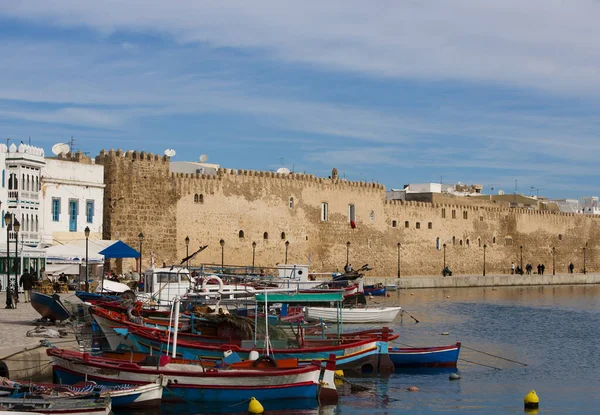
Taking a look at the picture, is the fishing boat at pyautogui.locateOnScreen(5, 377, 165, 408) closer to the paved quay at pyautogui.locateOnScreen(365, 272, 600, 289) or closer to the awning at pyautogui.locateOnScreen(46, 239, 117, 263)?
the awning at pyautogui.locateOnScreen(46, 239, 117, 263)

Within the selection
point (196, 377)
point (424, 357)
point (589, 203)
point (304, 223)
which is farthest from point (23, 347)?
point (589, 203)

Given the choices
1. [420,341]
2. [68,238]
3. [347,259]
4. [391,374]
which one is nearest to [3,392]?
[391,374]

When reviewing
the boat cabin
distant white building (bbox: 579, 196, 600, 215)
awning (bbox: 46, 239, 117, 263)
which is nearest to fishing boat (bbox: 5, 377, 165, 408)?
the boat cabin

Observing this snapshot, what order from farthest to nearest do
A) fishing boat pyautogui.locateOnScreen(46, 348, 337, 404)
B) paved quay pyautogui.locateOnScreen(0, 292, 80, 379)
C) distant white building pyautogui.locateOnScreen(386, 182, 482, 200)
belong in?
distant white building pyautogui.locateOnScreen(386, 182, 482, 200)
paved quay pyautogui.locateOnScreen(0, 292, 80, 379)
fishing boat pyautogui.locateOnScreen(46, 348, 337, 404)

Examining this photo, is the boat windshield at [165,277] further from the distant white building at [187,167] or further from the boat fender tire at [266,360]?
the distant white building at [187,167]

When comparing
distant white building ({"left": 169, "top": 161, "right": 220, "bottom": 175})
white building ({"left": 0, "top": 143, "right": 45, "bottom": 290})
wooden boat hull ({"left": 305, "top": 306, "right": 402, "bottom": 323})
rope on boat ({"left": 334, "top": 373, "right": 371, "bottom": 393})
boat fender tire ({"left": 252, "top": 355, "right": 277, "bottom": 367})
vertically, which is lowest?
rope on boat ({"left": 334, "top": 373, "right": 371, "bottom": 393})

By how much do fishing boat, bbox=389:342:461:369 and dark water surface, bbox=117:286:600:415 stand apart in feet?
1.53

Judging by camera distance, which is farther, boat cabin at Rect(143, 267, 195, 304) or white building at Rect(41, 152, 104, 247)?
white building at Rect(41, 152, 104, 247)

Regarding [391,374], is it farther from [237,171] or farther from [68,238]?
[237,171]

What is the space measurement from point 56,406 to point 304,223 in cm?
3483

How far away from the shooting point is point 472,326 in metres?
31.1

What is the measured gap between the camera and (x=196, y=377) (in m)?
15.7

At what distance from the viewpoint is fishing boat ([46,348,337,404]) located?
1559 centimetres

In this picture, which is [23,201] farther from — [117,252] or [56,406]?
[56,406]
